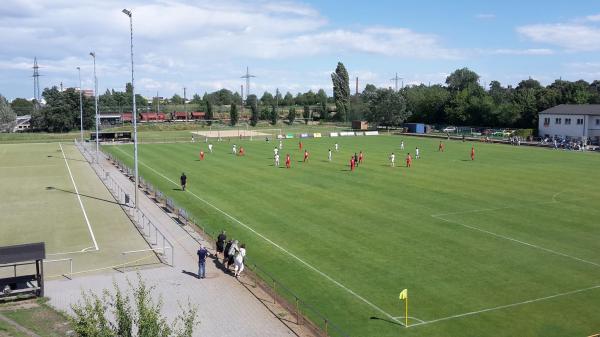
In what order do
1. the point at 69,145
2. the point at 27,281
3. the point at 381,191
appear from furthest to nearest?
the point at 69,145 < the point at 381,191 < the point at 27,281

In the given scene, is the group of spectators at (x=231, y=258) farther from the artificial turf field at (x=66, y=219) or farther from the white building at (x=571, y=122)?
the white building at (x=571, y=122)

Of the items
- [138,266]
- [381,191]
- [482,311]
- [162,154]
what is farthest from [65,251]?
[162,154]

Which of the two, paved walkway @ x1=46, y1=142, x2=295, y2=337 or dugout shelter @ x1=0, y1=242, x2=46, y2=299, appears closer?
paved walkway @ x1=46, y1=142, x2=295, y2=337

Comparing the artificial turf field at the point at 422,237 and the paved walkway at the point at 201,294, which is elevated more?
the artificial turf field at the point at 422,237

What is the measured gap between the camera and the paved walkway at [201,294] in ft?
55.5

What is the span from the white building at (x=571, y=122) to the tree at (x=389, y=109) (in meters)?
30.9

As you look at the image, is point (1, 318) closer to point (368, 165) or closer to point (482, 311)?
point (482, 311)

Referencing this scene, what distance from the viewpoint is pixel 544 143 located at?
80062mm

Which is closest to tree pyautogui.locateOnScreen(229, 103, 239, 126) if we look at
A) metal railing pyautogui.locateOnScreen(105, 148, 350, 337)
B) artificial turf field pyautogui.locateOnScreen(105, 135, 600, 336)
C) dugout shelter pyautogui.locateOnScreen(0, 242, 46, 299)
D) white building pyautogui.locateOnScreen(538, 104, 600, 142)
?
white building pyautogui.locateOnScreen(538, 104, 600, 142)

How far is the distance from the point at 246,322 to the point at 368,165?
128ft

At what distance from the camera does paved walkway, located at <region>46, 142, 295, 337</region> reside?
16906mm

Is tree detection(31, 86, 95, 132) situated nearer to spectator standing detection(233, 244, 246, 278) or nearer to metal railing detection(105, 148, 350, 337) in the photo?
metal railing detection(105, 148, 350, 337)

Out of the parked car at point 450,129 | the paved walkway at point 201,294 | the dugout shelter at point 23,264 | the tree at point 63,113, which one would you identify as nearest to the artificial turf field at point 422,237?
the paved walkway at point 201,294

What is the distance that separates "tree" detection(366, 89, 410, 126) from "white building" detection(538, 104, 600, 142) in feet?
101
